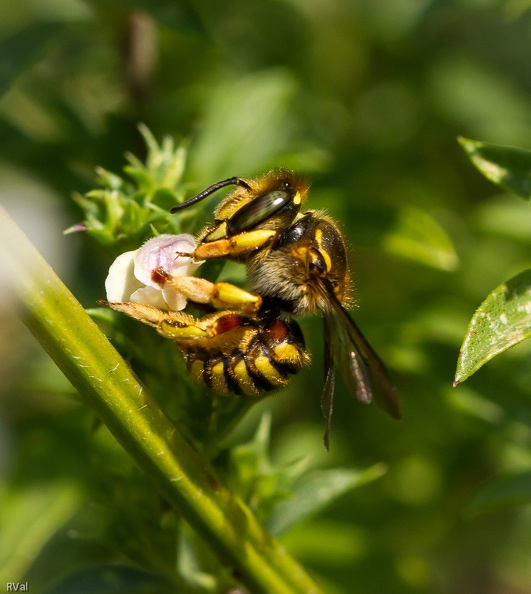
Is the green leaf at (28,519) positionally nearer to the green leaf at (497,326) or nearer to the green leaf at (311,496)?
the green leaf at (311,496)

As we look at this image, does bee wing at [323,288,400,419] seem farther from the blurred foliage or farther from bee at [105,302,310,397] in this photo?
the blurred foliage

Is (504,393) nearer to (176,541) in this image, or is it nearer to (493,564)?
(176,541)

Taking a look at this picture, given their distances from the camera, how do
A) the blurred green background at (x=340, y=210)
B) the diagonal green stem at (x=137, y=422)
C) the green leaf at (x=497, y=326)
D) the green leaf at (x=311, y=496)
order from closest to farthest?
the diagonal green stem at (x=137, y=422) < the green leaf at (x=497, y=326) < the green leaf at (x=311, y=496) < the blurred green background at (x=340, y=210)

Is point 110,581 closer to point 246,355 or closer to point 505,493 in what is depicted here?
point 246,355

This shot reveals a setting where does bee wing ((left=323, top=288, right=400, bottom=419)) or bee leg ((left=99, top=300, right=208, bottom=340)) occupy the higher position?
bee leg ((left=99, top=300, right=208, bottom=340))

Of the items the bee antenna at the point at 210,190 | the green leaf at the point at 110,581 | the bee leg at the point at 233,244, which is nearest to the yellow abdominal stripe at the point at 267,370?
the bee leg at the point at 233,244

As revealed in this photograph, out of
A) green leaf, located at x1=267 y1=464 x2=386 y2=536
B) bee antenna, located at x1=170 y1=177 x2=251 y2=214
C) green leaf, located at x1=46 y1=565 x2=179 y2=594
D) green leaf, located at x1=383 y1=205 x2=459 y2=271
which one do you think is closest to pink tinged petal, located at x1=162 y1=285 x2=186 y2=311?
bee antenna, located at x1=170 y1=177 x2=251 y2=214

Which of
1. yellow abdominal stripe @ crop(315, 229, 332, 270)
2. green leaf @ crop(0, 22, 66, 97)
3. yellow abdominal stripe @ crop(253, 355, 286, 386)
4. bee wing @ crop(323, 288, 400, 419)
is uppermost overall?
green leaf @ crop(0, 22, 66, 97)

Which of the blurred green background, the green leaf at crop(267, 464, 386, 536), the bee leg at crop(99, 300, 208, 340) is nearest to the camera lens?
the bee leg at crop(99, 300, 208, 340)
